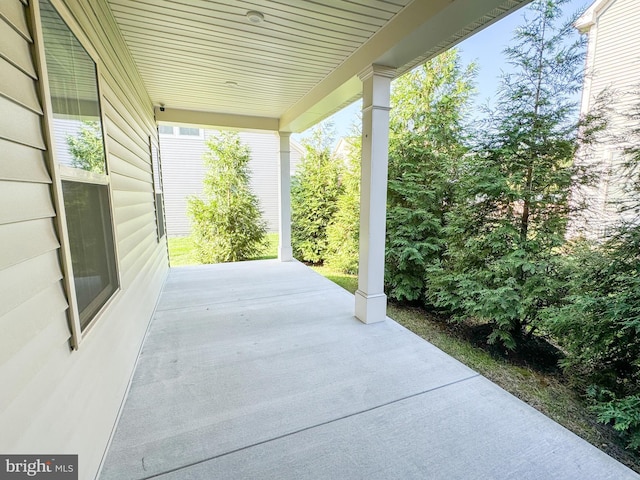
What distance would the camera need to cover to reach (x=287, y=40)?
9.15ft

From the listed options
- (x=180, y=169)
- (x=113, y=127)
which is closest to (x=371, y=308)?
(x=113, y=127)

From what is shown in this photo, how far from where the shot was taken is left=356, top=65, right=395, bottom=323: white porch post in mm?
2977

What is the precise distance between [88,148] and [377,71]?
2.45 m

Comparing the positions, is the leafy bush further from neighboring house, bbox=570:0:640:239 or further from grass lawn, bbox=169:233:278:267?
grass lawn, bbox=169:233:278:267

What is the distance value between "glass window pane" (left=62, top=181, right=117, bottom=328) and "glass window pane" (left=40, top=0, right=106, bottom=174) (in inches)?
5.8

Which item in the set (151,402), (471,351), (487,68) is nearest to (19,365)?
(151,402)

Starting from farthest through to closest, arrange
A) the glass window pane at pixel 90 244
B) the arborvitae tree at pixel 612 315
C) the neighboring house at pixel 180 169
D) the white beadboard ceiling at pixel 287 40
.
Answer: the neighboring house at pixel 180 169 < the white beadboard ceiling at pixel 287 40 < the arborvitae tree at pixel 612 315 < the glass window pane at pixel 90 244

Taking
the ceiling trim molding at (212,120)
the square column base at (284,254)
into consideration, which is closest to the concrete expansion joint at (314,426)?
the square column base at (284,254)

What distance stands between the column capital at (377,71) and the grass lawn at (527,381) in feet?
9.51

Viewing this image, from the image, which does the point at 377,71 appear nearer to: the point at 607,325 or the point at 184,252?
the point at 607,325

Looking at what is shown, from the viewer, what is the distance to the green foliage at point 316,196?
754cm

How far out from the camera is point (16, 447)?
3.05 feet

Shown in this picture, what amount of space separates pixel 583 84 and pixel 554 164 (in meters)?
0.77

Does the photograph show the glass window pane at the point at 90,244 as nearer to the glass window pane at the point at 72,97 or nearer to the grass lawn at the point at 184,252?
the glass window pane at the point at 72,97
